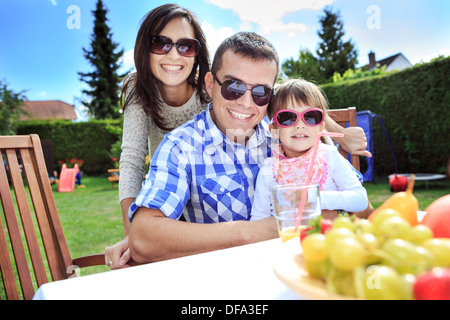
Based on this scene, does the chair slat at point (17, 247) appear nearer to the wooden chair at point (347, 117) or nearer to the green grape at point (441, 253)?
the green grape at point (441, 253)

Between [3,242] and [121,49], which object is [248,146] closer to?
[3,242]

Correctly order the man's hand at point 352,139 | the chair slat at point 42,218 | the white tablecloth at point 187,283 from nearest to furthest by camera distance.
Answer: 1. the white tablecloth at point 187,283
2. the chair slat at point 42,218
3. the man's hand at point 352,139

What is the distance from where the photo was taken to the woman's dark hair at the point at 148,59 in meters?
2.38

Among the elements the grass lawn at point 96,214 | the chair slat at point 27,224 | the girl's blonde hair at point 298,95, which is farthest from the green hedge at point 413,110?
the chair slat at point 27,224

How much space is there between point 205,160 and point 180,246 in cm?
58

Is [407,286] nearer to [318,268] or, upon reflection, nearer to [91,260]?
[318,268]

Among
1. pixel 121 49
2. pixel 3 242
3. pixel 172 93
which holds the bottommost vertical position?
pixel 3 242

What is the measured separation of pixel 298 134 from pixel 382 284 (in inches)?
57.6

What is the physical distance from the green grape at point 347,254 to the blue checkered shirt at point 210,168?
118 cm

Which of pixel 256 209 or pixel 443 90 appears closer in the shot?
pixel 256 209

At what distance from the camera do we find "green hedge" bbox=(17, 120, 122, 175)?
16500 mm

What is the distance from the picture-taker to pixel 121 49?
33438 millimetres
